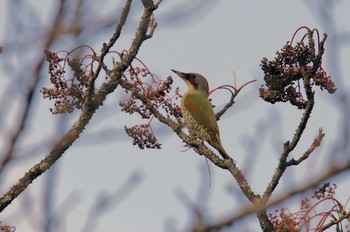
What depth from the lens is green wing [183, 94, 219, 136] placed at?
29.3 feet

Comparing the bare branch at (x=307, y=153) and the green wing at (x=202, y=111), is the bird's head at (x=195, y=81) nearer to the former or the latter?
the green wing at (x=202, y=111)

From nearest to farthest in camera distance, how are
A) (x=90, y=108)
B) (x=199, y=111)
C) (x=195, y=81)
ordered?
1. (x=90, y=108)
2. (x=199, y=111)
3. (x=195, y=81)

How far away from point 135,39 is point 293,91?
1.39m

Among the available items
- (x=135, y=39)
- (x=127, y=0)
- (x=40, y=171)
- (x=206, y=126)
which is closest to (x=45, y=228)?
(x=127, y=0)

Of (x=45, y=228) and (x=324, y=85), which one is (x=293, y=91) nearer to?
(x=324, y=85)

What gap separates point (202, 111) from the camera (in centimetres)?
928

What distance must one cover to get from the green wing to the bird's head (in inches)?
12.9

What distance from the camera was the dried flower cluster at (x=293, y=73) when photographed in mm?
5512

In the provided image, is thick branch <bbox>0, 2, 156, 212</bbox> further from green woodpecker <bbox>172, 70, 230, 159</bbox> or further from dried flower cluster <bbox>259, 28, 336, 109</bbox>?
green woodpecker <bbox>172, 70, 230, 159</bbox>

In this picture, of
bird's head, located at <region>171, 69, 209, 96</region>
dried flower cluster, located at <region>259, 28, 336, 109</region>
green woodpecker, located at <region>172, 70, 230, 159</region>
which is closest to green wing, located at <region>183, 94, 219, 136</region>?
green woodpecker, located at <region>172, 70, 230, 159</region>

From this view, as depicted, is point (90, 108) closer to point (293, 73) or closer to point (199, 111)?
point (293, 73)

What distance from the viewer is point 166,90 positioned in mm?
6730

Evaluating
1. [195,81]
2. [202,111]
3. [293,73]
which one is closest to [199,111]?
[202,111]

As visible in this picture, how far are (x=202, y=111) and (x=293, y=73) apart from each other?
3656 mm
